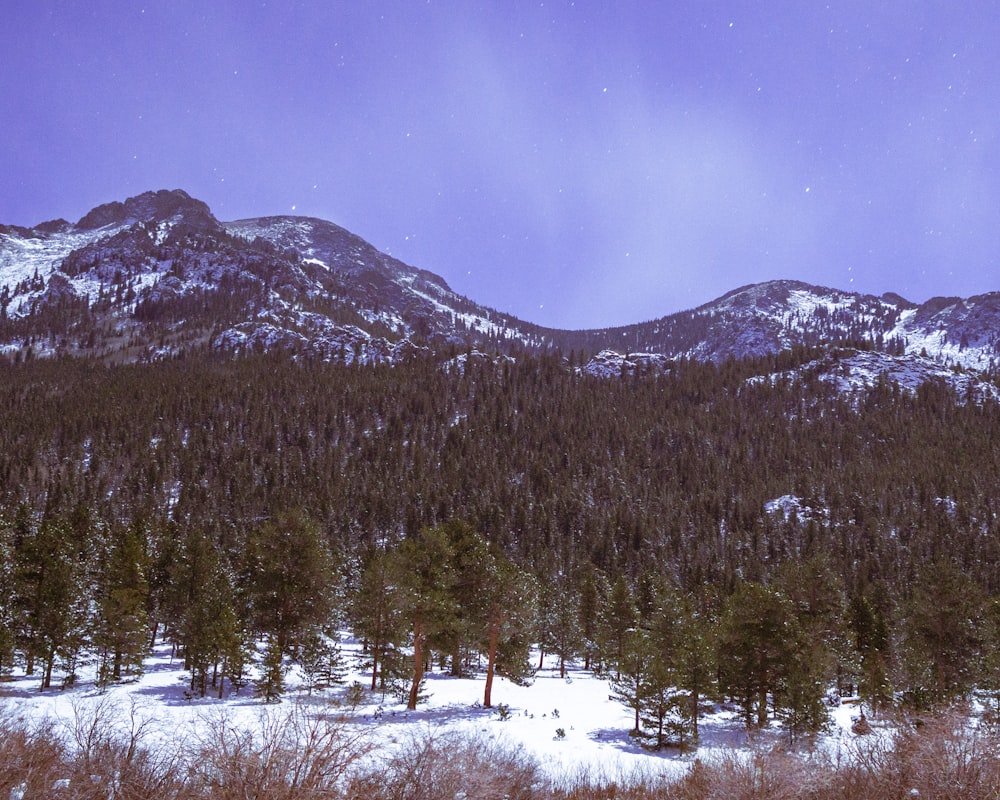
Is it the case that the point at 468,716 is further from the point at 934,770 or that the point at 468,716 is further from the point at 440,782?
the point at 934,770

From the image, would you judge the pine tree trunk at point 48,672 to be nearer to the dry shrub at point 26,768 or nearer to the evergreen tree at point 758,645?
the dry shrub at point 26,768

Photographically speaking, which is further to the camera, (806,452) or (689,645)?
(806,452)

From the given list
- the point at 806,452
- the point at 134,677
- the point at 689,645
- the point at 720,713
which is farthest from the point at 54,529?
the point at 806,452

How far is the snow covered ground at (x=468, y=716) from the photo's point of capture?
27.6 metres

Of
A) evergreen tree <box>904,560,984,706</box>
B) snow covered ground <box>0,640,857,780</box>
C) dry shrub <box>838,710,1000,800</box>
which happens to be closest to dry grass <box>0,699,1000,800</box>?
dry shrub <box>838,710,1000,800</box>

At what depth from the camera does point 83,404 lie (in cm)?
17800

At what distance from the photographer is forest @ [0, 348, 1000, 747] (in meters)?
37.3

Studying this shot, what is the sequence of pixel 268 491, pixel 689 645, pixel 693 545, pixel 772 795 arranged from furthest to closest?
pixel 268 491 → pixel 693 545 → pixel 689 645 → pixel 772 795

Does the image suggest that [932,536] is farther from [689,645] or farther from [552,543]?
[689,645]

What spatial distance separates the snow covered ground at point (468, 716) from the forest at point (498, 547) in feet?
5.49

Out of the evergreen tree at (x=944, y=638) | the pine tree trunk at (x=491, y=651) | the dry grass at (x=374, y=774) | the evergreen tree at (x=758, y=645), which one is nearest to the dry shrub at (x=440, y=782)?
the dry grass at (x=374, y=774)

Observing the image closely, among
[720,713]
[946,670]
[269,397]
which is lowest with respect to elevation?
[720,713]

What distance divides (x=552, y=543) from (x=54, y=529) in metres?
109

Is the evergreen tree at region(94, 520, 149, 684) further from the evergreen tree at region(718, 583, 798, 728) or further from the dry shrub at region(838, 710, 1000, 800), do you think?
the dry shrub at region(838, 710, 1000, 800)
